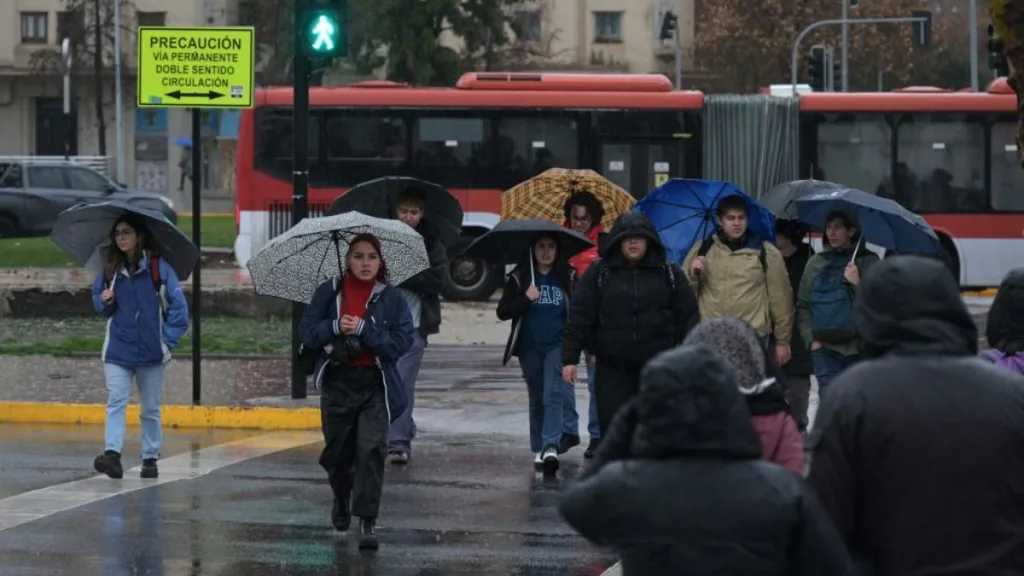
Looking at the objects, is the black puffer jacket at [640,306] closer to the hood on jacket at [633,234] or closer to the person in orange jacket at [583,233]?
the hood on jacket at [633,234]

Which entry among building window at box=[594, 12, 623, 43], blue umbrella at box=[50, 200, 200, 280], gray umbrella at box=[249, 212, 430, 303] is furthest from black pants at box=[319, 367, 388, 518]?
building window at box=[594, 12, 623, 43]

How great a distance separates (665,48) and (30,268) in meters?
39.5

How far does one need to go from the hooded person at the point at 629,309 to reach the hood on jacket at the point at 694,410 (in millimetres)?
5948

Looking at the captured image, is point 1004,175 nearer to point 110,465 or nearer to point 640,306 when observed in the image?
point 640,306

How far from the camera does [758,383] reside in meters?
4.95

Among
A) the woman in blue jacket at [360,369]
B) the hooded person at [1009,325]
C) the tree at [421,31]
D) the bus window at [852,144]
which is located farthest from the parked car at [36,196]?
the hooded person at [1009,325]

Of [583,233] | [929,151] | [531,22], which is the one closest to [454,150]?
[929,151]

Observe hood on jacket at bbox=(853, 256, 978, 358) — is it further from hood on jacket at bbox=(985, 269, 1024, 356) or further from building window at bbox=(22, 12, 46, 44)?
building window at bbox=(22, 12, 46, 44)

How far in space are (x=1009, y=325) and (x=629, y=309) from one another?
3690 mm

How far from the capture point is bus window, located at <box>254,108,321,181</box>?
27703 mm

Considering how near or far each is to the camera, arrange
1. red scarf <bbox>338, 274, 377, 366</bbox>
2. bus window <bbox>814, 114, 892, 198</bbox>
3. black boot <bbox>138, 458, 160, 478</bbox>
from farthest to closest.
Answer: bus window <bbox>814, 114, 892, 198</bbox>
black boot <bbox>138, 458, 160, 478</bbox>
red scarf <bbox>338, 274, 377, 366</bbox>

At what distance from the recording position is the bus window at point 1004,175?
90.9 feet

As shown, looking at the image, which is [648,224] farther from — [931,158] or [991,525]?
[931,158]

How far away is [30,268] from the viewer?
29.3 meters
